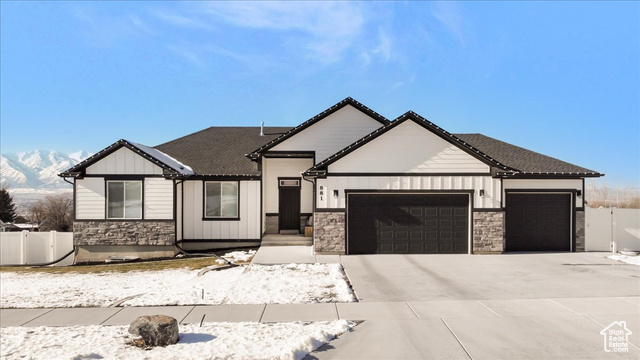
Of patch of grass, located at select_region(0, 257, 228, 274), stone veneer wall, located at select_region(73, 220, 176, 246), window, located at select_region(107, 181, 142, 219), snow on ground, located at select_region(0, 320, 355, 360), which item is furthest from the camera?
window, located at select_region(107, 181, 142, 219)

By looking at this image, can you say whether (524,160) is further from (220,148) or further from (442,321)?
(220,148)

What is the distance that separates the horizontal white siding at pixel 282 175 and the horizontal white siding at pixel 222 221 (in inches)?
41.1

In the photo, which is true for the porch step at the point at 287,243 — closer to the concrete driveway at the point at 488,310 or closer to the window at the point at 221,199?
the window at the point at 221,199

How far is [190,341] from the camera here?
20.7 feet

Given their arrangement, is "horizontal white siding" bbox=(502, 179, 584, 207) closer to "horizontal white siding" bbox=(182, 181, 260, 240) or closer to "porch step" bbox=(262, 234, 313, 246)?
"porch step" bbox=(262, 234, 313, 246)

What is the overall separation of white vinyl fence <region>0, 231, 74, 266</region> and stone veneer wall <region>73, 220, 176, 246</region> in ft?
5.07

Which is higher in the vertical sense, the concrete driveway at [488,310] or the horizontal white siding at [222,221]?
the horizontal white siding at [222,221]

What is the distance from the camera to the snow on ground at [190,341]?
5.81 metres

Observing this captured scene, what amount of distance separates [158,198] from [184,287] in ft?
22.7

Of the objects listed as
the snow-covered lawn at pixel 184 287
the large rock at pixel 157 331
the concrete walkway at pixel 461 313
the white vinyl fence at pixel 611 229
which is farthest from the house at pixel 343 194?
the large rock at pixel 157 331

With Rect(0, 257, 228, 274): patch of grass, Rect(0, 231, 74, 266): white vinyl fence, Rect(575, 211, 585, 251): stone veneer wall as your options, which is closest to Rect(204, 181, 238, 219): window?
Rect(0, 257, 228, 274): patch of grass

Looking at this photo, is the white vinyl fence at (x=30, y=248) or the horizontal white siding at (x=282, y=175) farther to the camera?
the horizontal white siding at (x=282, y=175)

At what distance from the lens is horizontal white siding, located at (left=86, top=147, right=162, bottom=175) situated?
15.8 meters

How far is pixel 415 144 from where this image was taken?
46.9ft
